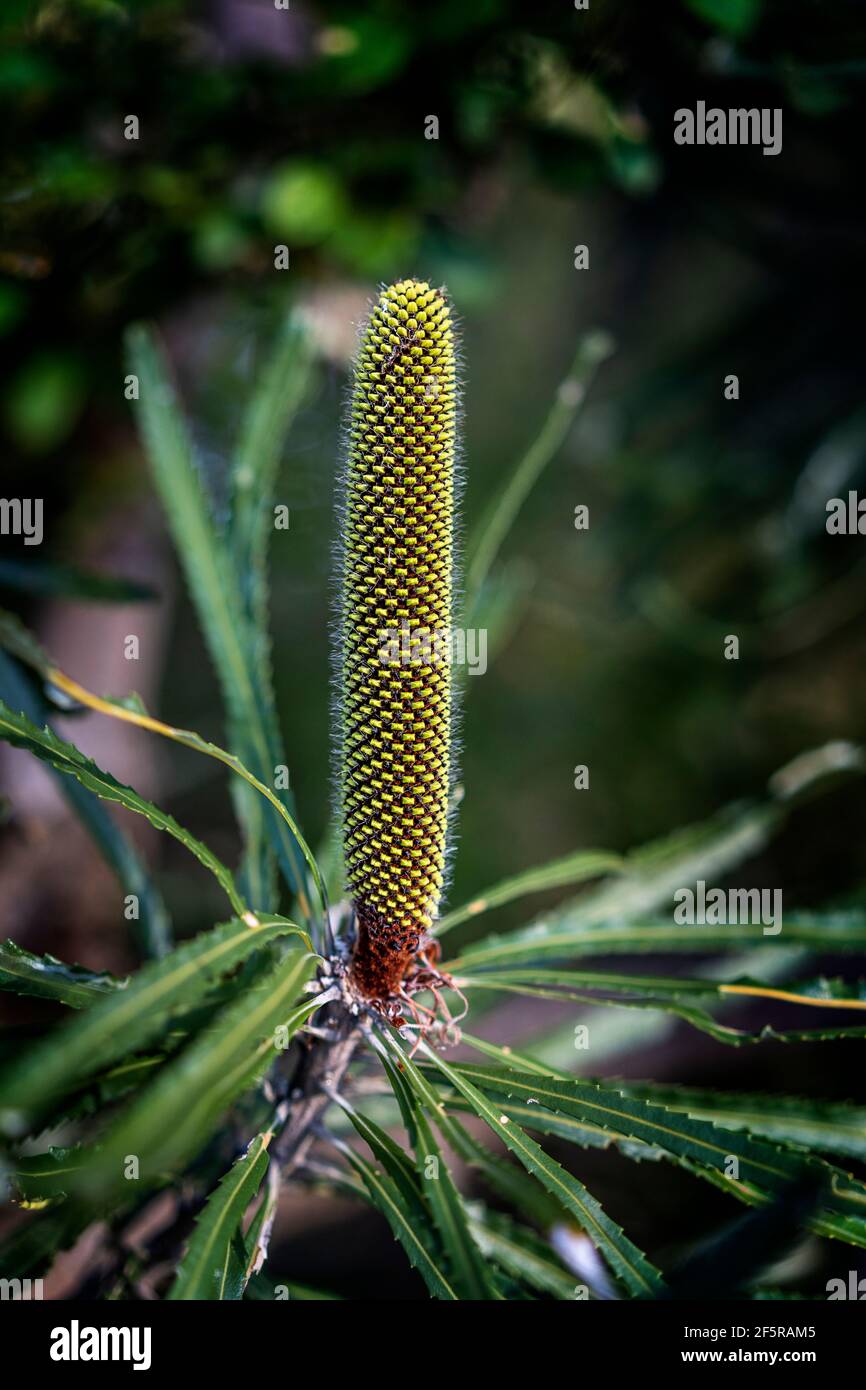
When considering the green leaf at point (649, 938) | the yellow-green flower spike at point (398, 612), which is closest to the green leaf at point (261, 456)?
the yellow-green flower spike at point (398, 612)

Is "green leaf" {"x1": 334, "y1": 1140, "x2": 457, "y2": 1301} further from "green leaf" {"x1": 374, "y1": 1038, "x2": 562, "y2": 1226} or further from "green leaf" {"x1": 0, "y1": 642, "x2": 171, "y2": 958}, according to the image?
"green leaf" {"x1": 0, "y1": 642, "x2": 171, "y2": 958}

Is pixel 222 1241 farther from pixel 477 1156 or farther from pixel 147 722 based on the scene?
pixel 147 722

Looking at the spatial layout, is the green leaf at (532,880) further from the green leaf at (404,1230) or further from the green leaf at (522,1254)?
the green leaf at (522,1254)

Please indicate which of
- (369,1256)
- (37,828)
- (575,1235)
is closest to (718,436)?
(37,828)

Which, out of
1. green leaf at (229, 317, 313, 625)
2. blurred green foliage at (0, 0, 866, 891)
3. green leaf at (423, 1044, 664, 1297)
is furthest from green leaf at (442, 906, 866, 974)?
blurred green foliage at (0, 0, 866, 891)

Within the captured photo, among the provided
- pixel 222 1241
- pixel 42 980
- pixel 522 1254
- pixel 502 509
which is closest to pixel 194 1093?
pixel 222 1241

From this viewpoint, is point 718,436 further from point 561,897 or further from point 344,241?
point 561,897
